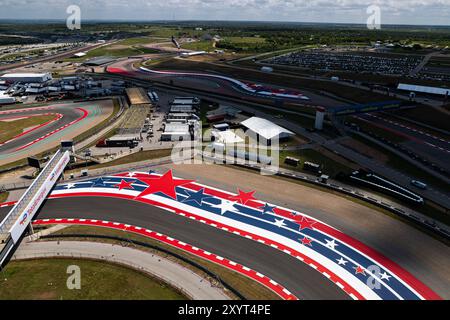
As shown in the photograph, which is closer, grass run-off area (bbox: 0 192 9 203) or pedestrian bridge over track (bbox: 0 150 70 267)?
pedestrian bridge over track (bbox: 0 150 70 267)

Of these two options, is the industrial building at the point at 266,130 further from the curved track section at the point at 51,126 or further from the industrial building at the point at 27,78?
the industrial building at the point at 27,78

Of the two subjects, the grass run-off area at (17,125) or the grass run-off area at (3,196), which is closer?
the grass run-off area at (3,196)

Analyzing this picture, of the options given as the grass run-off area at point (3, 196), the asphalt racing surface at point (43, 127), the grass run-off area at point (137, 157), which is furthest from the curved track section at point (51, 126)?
the grass run-off area at point (137, 157)

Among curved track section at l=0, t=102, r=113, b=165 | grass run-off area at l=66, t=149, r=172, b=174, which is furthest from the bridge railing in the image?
curved track section at l=0, t=102, r=113, b=165

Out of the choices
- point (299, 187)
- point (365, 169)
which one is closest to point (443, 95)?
point (365, 169)

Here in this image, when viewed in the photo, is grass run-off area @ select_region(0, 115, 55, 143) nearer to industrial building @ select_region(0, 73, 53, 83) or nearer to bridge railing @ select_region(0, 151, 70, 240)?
bridge railing @ select_region(0, 151, 70, 240)

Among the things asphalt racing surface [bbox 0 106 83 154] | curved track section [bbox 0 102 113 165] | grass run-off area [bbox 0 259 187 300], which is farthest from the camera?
asphalt racing surface [bbox 0 106 83 154]

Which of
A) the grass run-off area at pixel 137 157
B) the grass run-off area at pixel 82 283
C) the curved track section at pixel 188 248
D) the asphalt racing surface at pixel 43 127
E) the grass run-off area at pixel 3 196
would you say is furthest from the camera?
the asphalt racing surface at pixel 43 127
